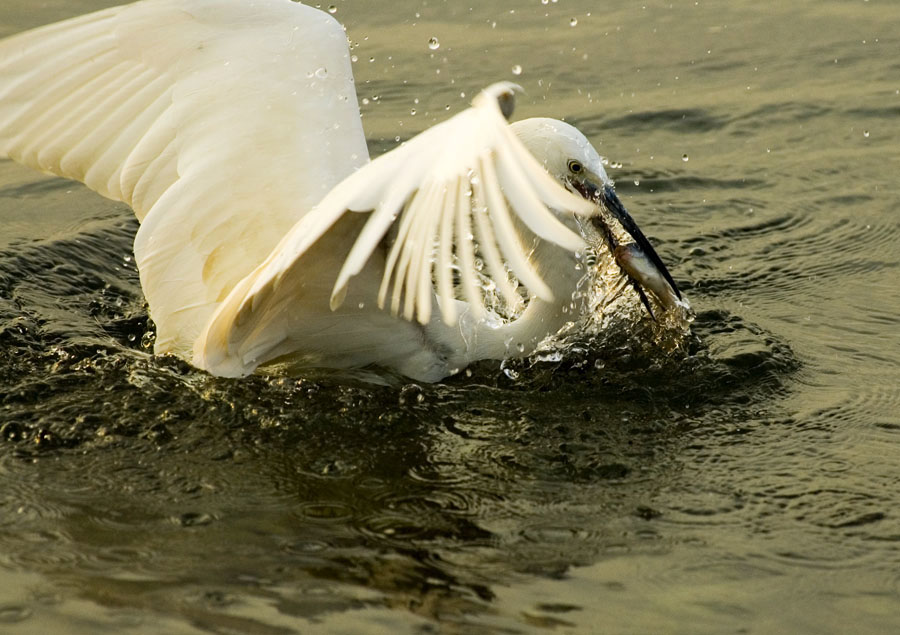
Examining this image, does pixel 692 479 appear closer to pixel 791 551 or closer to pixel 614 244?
pixel 791 551

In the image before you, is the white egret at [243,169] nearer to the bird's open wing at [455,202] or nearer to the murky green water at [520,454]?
the murky green water at [520,454]

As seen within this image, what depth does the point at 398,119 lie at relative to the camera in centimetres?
760

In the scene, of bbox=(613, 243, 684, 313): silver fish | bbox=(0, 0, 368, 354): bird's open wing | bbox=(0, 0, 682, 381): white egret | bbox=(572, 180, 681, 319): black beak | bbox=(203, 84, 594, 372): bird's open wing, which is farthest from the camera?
bbox=(613, 243, 684, 313): silver fish

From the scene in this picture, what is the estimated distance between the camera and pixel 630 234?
503 cm

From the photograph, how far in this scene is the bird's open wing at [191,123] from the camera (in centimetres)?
475

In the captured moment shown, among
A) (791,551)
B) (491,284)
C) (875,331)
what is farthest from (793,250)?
(791,551)

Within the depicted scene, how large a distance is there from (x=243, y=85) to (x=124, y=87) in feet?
1.62

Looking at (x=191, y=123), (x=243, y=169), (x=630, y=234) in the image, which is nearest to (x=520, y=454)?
(x=630, y=234)

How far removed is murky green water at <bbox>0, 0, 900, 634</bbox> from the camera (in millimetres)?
3357

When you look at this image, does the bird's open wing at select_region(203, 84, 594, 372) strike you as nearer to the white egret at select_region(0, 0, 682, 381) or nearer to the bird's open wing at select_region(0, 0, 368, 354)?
the white egret at select_region(0, 0, 682, 381)

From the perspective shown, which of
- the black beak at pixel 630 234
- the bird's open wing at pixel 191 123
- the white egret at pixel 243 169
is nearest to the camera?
the white egret at pixel 243 169

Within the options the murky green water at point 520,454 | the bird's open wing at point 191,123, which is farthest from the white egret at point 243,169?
the murky green water at point 520,454

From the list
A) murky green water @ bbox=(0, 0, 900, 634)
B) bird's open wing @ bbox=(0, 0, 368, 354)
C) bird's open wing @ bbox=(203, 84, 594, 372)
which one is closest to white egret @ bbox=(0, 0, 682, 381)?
bird's open wing @ bbox=(0, 0, 368, 354)

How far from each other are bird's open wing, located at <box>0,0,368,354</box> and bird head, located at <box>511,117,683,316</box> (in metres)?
0.68
